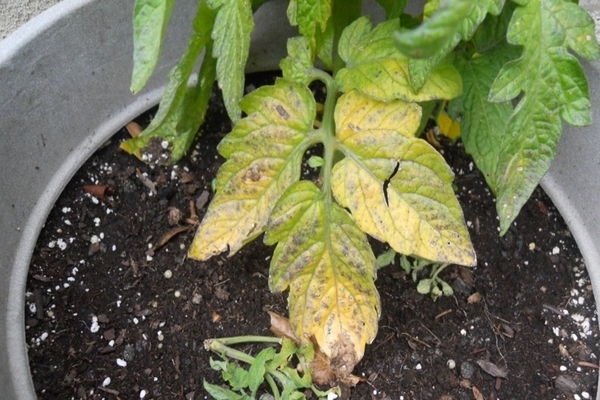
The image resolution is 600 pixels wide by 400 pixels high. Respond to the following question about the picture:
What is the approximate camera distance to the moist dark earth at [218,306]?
0.95 metres

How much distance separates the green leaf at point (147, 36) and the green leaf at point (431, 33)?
0.29m

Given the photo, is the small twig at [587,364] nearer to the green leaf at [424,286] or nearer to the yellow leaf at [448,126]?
the green leaf at [424,286]

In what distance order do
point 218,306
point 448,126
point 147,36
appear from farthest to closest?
point 448,126, point 218,306, point 147,36

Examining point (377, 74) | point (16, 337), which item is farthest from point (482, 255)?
point (16, 337)

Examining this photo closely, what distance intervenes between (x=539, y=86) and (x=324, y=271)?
35cm

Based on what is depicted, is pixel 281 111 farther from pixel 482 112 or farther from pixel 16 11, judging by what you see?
pixel 16 11

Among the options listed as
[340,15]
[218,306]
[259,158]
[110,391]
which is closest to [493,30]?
[340,15]

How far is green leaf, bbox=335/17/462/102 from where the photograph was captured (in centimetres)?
78

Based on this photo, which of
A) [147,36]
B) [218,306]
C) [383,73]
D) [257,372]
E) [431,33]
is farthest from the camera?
[218,306]

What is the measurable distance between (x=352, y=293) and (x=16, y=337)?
484mm

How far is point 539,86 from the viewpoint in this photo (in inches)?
28.6

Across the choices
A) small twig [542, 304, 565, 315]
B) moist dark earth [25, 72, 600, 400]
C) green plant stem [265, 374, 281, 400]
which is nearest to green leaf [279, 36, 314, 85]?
moist dark earth [25, 72, 600, 400]

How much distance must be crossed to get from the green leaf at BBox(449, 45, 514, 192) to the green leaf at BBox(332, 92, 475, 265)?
4.5 inches

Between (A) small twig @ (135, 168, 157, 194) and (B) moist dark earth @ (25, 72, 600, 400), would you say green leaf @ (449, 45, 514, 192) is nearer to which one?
(B) moist dark earth @ (25, 72, 600, 400)
